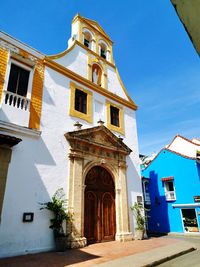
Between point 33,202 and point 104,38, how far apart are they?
12.3 meters

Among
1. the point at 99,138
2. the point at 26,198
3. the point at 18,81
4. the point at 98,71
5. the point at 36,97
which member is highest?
the point at 98,71

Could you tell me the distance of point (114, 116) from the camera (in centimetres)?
1235

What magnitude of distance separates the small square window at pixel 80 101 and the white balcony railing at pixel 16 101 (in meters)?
2.86

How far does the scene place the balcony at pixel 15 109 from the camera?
7336 mm

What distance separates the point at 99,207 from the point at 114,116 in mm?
5528

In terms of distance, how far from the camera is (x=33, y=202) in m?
7.05

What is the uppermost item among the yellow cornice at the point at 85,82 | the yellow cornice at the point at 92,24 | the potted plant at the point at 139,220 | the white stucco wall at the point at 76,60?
the yellow cornice at the point at 92,24

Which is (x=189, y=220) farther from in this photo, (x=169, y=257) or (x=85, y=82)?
(x=85, y=82)

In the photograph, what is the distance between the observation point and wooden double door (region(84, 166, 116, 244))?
8773 mm

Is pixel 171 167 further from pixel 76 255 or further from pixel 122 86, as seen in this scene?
pixel 76 255

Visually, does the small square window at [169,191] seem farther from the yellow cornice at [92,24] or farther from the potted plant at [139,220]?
the yellow cornice at [92,24]

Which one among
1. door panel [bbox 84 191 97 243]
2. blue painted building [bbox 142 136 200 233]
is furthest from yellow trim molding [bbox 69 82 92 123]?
blue painted building [bbox 142 136 200 233]

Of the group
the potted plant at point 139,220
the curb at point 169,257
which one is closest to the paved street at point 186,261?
the curb at point 169,257

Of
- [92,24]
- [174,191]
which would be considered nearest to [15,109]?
[92,24]
